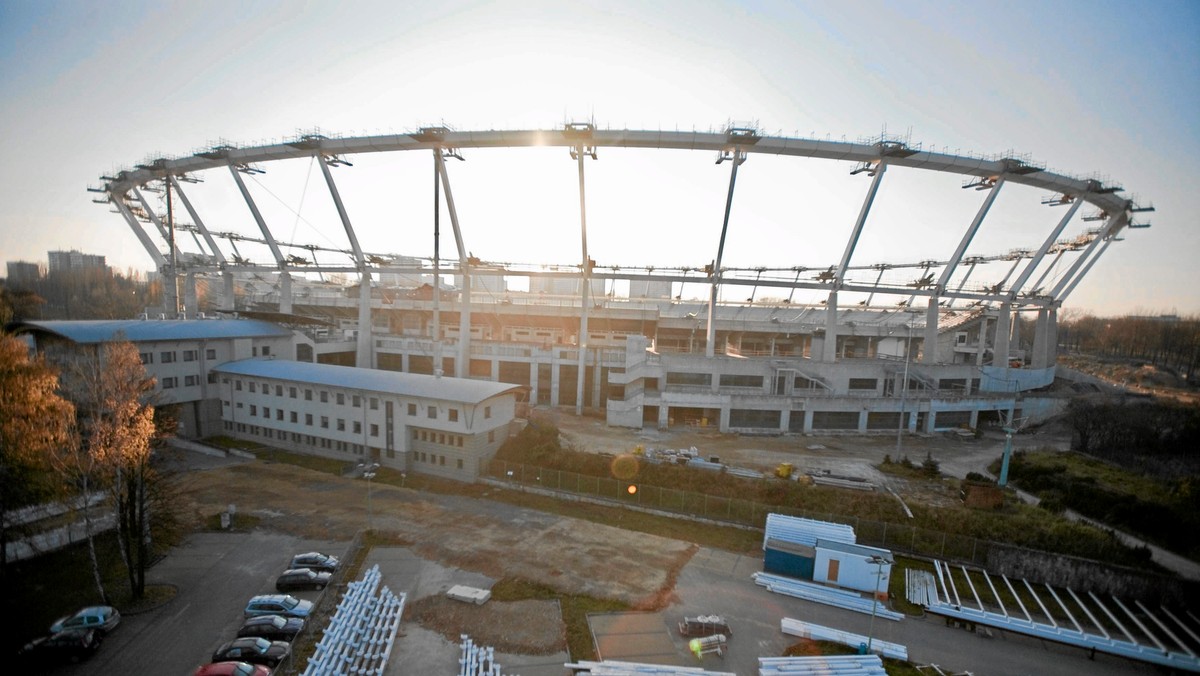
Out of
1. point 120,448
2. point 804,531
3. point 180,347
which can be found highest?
point 180,347

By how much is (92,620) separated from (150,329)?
21973 mm

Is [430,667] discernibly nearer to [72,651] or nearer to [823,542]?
[72,651]

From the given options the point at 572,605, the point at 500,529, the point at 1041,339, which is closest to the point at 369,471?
the point at 500,529

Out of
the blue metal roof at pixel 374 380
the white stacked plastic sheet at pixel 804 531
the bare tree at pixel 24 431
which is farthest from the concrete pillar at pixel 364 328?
the white stacked plastic sheet at pixel 804 531

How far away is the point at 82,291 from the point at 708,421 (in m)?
94.8

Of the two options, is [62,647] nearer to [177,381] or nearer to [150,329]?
[177,381]

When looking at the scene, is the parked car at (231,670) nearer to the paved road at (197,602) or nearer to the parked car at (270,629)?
the paved road at (197,602)

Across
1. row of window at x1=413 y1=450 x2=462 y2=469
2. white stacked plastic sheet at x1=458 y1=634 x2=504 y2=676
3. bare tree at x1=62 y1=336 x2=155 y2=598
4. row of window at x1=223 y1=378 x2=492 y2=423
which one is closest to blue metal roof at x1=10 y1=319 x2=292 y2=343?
row of window at x1=223 y1=378 x2=492 y2=423

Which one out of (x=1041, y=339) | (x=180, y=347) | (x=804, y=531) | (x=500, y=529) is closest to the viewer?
(x=804, y=531)

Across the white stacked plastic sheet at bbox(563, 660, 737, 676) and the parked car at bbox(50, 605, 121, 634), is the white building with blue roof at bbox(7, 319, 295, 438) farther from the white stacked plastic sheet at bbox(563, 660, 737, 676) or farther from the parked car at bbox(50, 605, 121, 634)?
the white stacked plastic sheet at bbox(563, 660, 737, 676)

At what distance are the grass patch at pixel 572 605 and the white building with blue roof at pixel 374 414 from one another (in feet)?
31.7

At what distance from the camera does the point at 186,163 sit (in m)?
41.4

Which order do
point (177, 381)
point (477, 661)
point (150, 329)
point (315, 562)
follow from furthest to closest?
point (177, 381) < point (150, 329) < point (315, 562) < point (477, 661)

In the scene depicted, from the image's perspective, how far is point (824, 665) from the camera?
1201cm
